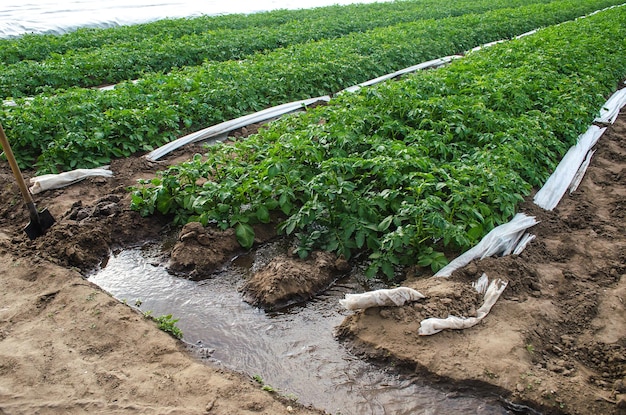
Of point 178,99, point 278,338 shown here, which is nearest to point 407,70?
point 178,99

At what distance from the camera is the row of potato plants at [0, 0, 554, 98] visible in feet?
30.2

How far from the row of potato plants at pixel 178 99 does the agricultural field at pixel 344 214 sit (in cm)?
4

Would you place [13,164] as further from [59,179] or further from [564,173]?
[564,173]

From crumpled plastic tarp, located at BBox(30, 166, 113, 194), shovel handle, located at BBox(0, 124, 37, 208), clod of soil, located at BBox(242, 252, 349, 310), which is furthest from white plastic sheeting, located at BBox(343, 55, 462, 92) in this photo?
shovel handle, located at BBox(0, 124, 37, 208)

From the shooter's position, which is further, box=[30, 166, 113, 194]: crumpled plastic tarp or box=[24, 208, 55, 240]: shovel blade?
box=[30, 166, 113, 194]: crumpled plastic tarp

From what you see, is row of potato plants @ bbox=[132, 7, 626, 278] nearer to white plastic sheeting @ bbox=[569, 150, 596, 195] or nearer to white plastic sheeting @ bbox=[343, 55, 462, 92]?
white plastic sheeting @ bbox=[569, 150, 596, 195]

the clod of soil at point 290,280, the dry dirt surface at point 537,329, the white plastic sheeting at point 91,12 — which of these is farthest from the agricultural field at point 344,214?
the white plastic sheeting at point 91,12

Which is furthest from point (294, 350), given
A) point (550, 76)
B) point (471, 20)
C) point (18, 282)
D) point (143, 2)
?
point (143, 2)

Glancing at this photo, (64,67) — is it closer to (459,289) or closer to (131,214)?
(131,214)

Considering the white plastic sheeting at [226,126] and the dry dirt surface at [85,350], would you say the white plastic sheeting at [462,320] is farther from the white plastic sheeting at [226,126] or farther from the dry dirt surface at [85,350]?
the white plastic sheeting at [226,126]

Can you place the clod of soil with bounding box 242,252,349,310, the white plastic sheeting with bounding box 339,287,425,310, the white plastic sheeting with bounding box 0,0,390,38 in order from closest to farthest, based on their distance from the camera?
the white plastic sheeting with bounding box 339,287,425,310 < the clod of soil with bounding box 242,252,349,310 < the white plastic sheeting with bounding box 0,0,390,38

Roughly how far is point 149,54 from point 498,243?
29.8ft

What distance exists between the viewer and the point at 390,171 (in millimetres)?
4742

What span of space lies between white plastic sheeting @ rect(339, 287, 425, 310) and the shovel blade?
307 centimetres
